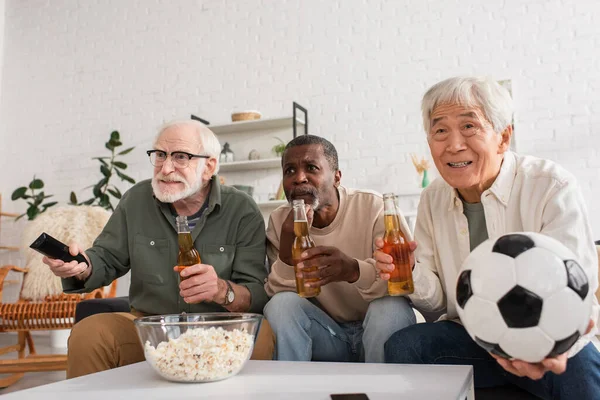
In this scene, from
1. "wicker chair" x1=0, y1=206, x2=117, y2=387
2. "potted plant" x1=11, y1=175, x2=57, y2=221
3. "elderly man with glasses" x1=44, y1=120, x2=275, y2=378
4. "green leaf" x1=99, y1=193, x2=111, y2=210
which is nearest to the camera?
"elderly man with glasses" x1=44, y1=120, x2=275, y2=378

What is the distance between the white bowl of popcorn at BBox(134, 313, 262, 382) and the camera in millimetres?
1183

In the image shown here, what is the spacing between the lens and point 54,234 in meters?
3.52

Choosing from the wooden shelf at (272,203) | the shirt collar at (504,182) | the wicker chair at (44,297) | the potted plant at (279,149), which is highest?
the potted plant at (279,149)

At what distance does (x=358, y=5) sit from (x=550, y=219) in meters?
3.50

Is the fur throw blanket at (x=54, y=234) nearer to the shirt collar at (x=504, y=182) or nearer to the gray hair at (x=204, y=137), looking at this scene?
the gray hair at (x=204, y=137)

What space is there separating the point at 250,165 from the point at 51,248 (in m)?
2.87

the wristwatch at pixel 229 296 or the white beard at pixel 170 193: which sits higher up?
the white beard at pixel 170 193

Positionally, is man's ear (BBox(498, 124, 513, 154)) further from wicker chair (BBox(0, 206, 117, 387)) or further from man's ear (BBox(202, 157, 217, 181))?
wicker chair (BBox(0, 206, 117, 387))

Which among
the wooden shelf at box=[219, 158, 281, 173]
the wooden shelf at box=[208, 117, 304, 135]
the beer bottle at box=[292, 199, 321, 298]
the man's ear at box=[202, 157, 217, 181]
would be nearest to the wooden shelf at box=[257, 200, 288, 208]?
the wooden shelf at box=[219, 158, 281, 173]

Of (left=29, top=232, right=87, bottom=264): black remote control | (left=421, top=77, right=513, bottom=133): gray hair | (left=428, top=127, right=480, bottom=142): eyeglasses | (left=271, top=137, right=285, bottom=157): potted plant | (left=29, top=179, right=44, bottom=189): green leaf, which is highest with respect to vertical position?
(left=271, top=137, right=285, bottom=157): potted plant

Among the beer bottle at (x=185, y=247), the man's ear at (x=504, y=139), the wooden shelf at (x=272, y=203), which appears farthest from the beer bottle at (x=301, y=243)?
the wooden shelf at (x=272, y=203)

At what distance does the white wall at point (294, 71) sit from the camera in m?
3.89

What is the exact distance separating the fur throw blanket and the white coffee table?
2.39 meters

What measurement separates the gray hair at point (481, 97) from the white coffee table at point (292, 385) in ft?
2.45
